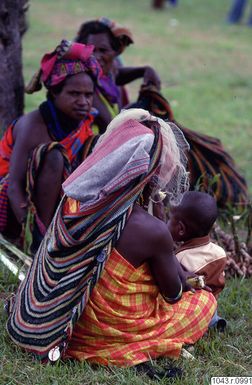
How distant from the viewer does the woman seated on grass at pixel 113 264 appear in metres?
2.96

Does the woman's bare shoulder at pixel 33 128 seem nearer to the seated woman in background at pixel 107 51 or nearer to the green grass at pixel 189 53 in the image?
the seated woman in background at pixel 107 51

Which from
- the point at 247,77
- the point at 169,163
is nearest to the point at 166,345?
the point at 169,163

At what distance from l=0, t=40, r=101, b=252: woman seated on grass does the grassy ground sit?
1.75ft

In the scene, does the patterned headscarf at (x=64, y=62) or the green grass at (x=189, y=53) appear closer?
the patterned headscarf at (x=64, y=62)

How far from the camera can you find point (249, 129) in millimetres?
7727

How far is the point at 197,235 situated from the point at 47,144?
3.67 ft

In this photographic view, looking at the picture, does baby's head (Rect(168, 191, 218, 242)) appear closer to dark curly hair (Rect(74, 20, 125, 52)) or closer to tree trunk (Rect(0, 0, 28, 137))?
tree trunk (Rect(0, 0, 28, 137))

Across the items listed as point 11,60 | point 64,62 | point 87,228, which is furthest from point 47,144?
point 87,228

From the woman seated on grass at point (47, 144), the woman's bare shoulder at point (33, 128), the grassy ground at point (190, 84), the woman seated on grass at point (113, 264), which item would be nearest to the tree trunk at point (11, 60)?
the woman seated on grass at point (47, 144)

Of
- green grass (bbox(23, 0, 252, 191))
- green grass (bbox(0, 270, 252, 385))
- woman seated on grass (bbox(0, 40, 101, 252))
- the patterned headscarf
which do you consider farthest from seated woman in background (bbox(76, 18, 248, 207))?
green grass (bbox(0, 270, 252, 385))

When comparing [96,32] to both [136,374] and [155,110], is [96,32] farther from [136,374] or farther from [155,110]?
[136,374]

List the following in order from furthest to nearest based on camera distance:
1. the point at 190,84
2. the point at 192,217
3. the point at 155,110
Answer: the point at 190,84, the point at 155,110, the point at 192,217

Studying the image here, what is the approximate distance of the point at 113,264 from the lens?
3.04 m

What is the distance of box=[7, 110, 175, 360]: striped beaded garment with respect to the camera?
2.93m
